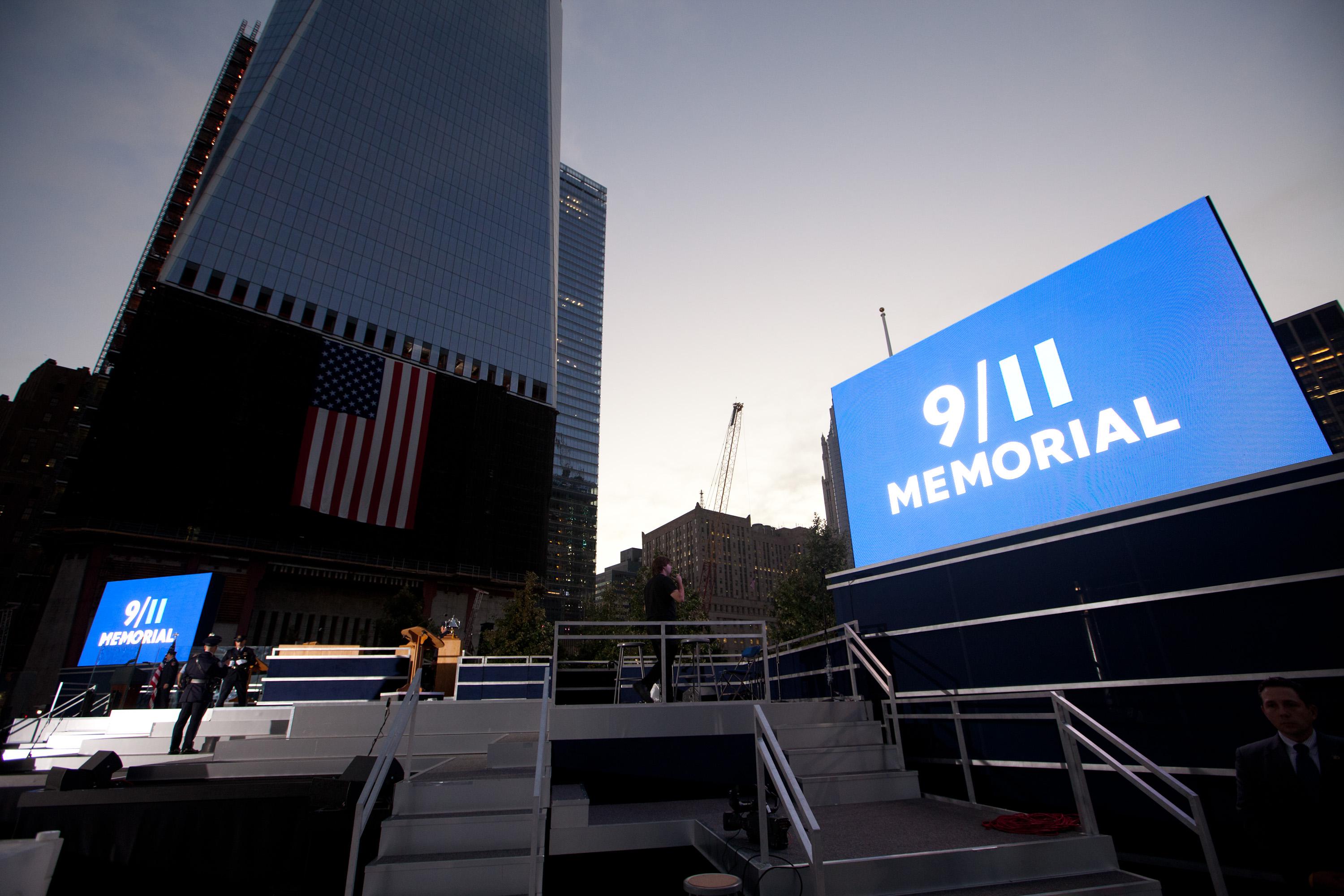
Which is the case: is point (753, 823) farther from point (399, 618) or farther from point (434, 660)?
point (399, 618)

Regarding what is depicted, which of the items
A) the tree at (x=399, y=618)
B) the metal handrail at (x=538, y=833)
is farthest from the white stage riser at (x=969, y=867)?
the tree at (x=399, y=618)

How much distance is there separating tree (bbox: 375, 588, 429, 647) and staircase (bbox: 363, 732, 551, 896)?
45.5 metres

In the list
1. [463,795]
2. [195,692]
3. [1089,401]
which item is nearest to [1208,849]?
[1089,401]

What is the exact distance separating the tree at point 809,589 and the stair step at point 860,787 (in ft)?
104

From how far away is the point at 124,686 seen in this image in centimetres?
1841

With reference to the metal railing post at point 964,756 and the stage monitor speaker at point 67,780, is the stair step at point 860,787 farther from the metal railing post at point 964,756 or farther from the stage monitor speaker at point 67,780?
the stage monitor speaker at point 67,780

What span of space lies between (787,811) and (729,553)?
481 ft

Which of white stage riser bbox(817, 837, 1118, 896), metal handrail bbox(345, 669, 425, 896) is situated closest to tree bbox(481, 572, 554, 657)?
metal handrail bbox(345, 669, 425, 896)

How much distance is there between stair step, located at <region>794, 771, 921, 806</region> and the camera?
267 inches

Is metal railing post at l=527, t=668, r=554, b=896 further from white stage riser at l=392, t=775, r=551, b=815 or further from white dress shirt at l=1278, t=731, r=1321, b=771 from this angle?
white dress shirt at l=1278, t=731, r=1321, b=771

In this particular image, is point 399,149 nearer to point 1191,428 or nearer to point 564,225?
point 1191,428

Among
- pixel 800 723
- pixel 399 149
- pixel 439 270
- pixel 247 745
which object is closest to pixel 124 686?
pixel 247 745

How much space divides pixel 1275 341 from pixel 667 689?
846 cm

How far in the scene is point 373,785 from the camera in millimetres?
5418
